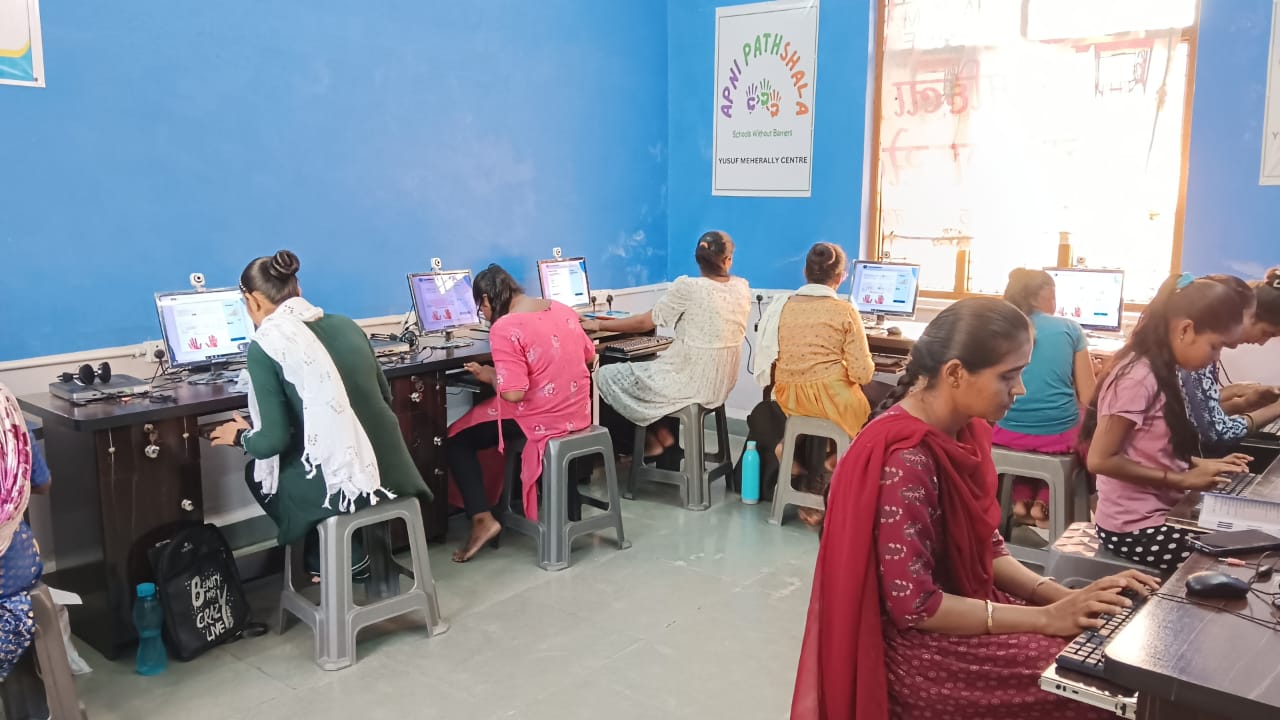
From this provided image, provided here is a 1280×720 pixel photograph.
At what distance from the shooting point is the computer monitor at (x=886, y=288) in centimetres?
473

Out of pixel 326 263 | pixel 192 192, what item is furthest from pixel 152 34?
pixel 326 263

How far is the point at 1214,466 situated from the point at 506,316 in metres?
2.18

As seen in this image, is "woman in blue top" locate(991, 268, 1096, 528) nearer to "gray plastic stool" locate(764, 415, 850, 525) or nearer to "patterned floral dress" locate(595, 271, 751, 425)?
"gray plastic stool" locate(764, 415, 850, 525)

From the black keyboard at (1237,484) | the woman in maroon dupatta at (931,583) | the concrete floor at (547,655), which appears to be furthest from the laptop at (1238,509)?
the concrete floor at (547,655)

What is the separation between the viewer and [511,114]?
15.5 ft

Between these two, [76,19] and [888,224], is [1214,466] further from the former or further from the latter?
[76,19]

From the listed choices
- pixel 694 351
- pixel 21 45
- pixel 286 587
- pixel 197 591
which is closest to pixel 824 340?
pixel 694 351

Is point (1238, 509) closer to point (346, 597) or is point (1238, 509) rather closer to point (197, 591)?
point (346, 597)

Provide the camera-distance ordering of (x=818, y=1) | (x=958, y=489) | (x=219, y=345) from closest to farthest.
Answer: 1. (x=958, y=489)
2. (x=219, y=345)
3. (x=818, y=1)

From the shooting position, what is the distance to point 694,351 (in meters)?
4.21

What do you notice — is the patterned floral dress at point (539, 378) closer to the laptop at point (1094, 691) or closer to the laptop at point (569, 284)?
the laptop at point (569, 284)

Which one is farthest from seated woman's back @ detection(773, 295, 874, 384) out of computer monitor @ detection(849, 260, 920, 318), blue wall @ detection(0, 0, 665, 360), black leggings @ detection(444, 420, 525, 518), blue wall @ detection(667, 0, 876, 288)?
blue wall @ detection(0, 0, 665, 360)

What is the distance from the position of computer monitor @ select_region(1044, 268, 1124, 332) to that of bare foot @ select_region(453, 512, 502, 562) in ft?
8.36

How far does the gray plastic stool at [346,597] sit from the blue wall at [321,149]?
122cm
